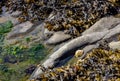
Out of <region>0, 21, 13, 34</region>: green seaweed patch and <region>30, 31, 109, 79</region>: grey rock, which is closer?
<region>30, 31, 109, 79</region>: grey rock

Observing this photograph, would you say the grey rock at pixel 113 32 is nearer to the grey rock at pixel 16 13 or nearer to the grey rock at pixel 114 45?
the grey rock at pixel 114 45

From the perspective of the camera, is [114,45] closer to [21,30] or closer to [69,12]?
[69,12]

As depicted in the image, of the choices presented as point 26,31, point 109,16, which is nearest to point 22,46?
point 26,31

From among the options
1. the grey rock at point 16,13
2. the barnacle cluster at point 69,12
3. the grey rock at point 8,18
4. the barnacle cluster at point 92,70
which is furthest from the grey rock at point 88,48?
the grey rock at point 16,13

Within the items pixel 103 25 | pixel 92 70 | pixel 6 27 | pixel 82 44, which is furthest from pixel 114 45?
pixel 6 27

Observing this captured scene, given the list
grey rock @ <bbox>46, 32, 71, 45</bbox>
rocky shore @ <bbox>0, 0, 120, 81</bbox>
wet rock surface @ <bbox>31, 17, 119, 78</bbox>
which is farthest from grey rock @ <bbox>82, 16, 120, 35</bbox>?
grey rock @ <bbox>46, 32, 71, 45</bbox>

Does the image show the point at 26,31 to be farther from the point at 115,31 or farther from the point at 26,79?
the point at 115,31

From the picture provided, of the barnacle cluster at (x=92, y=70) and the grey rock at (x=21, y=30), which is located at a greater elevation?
the grey rock at (x=21, y=30)

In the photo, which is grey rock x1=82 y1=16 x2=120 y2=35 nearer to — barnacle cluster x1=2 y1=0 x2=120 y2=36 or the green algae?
barnacle cluster x1=2 y1=0 x2=120 y2=36
